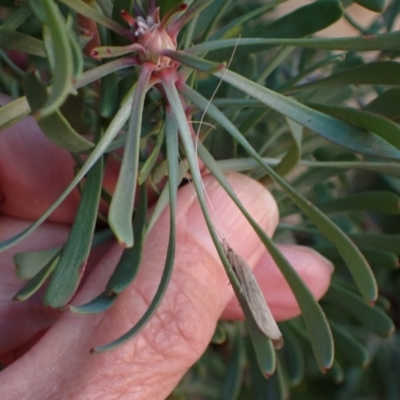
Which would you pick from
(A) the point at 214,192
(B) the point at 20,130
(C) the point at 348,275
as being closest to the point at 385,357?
(C) the point at 348,275

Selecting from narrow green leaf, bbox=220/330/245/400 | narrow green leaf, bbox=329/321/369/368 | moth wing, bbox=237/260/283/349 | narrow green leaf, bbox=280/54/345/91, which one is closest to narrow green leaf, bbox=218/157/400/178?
narrow green leaf, bbox=280/54/345/91

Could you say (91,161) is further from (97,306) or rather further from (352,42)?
(352,42)

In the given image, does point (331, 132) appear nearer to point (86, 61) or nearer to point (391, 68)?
point (391, 68)

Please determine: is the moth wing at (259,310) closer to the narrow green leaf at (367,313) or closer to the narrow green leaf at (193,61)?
the narrow green leaf at (193,61)

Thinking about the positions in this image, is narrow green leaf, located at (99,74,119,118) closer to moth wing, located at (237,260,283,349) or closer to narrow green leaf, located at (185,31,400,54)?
narrow green leaf, located at (185,31,400,54)

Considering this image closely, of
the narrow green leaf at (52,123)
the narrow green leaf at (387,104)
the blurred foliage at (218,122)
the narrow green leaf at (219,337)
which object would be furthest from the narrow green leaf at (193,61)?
the narrow green leaf at (219,337)

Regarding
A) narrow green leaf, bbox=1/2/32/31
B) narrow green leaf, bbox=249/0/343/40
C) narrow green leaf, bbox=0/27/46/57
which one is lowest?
narrow green leaf, bbox=249/0/343/40

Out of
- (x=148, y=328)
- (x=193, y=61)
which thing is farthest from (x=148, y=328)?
(x=193, y=61)
